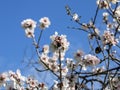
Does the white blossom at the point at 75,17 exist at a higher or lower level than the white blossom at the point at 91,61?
higher

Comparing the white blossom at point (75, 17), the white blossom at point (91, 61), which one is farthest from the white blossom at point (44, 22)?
the white blossom at point (91, 61)

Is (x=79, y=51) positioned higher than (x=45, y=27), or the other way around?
(x=45, y=27)

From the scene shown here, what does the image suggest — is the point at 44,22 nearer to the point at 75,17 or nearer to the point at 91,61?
the point at 75,17

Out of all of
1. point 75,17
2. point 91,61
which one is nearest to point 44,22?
point 75,17

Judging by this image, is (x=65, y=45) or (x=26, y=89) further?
(x=26, y=89)

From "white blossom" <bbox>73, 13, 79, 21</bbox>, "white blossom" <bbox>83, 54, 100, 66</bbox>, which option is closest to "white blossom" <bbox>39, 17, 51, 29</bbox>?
"white blossom" <bbox>73, 13, 79, 21</bbox>

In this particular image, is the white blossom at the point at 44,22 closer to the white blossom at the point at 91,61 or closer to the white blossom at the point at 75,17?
the white blossom at the point at 75,17

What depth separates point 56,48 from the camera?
457cm

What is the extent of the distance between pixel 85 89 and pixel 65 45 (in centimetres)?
105

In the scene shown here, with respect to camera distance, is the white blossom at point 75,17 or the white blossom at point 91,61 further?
the white blossom at point 75,17

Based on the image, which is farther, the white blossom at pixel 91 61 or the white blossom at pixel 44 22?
the white blossom at pixel 44 22

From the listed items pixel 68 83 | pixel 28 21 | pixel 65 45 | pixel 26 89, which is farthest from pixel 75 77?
pixel 28 21

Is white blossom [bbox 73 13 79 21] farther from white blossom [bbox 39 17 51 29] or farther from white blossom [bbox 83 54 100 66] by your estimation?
white blossom [bbox 83 54 100 66]

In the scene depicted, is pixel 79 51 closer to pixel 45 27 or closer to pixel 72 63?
pixel 72 63
